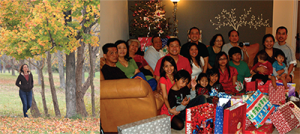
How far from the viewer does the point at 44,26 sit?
1.56m

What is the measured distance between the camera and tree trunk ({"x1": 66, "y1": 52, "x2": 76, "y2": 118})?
64.1 inches

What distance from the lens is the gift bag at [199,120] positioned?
2131mm

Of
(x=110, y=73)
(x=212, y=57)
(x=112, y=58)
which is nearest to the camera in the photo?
(x=110, y=73)

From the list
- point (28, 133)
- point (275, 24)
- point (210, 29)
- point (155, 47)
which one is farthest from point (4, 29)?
point (275, 24)

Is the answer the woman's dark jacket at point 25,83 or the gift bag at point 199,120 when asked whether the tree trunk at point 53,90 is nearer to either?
the woman's dark jacket at point 25,83

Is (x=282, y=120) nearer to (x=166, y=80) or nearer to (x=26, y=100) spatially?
(x=166, y=80)

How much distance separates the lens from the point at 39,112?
1.66m

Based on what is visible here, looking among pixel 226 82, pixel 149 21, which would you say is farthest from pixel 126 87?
pixel 149 21

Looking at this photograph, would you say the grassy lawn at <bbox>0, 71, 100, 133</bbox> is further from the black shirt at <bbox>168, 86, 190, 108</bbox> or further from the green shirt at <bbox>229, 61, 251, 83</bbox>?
the green shirt at <bbox>229, 61, 251, 83</bbox>

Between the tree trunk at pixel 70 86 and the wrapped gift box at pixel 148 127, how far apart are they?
1.19 ft

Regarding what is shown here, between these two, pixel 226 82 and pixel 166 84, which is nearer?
pixel 166 84

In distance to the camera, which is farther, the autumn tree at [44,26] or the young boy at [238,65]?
the young boy at [238,65]

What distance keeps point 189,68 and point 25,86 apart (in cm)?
199

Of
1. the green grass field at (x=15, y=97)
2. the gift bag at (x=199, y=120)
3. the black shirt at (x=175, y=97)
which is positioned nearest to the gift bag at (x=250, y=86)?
the black shirt at (x=175, y=97)
